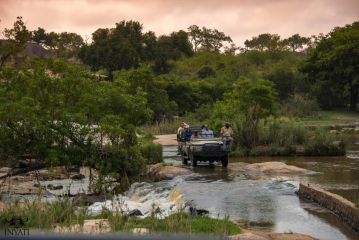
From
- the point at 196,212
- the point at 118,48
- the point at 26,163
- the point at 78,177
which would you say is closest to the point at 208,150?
the point at 78,177

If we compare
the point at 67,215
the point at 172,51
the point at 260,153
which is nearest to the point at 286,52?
the point at 172,51

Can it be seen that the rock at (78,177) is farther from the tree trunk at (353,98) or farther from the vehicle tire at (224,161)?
the tree trunk at (353,98)

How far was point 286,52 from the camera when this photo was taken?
345 feet

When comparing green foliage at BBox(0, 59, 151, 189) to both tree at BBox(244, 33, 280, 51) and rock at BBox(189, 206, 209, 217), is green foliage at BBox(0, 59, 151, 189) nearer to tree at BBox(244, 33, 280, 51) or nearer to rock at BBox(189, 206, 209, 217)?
rock at BBox(189, 206, 209, 217)

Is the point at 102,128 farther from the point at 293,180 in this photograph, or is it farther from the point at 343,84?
the point at 343,84

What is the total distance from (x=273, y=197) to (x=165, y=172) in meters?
6.49

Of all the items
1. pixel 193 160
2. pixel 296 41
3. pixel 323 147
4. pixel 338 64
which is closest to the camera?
pixel 193 160

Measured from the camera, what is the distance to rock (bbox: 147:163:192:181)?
23328mm

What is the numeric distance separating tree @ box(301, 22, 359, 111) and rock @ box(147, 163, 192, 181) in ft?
130

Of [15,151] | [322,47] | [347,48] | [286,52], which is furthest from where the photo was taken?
[286,52]

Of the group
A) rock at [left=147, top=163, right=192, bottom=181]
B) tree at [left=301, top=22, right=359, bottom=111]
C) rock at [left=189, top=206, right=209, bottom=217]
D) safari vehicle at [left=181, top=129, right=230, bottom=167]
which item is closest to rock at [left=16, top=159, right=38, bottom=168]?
rock at [left=147, top=163, right=192, bottom=181]

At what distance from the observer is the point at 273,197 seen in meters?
18.4

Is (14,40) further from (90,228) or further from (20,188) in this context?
(90,228)

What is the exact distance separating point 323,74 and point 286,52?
42440 millimetres
